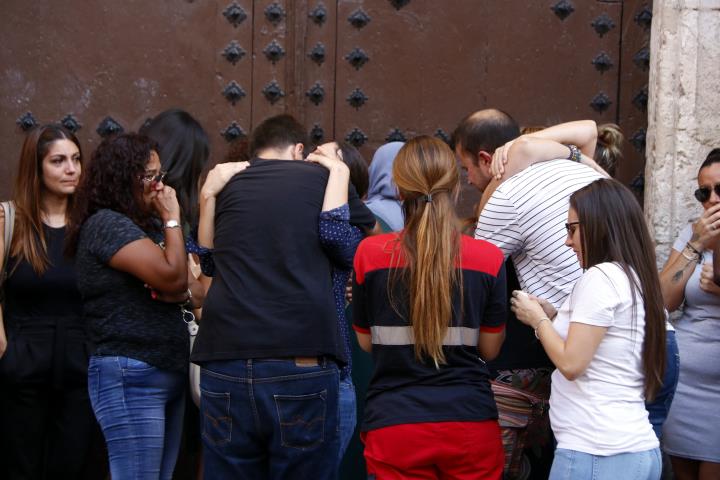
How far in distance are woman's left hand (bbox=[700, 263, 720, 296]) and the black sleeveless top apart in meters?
2.09

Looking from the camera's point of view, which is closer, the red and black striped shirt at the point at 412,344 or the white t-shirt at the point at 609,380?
the white t-shirt at the point at 609,380

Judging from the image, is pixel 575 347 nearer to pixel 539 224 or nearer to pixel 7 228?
pixel 539 224

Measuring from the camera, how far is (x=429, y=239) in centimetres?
283

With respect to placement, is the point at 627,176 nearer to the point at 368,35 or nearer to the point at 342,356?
the point at 368,35

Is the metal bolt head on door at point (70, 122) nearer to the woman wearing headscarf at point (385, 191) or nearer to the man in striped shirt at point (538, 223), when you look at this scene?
the woman wearing headscarf at point (385, 191)

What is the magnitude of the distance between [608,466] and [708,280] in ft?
3.68

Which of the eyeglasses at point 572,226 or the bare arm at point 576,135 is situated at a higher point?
the bare arm at point 576,135

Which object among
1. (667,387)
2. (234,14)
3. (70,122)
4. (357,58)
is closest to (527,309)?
(667,387)

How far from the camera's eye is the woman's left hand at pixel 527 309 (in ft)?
9.26

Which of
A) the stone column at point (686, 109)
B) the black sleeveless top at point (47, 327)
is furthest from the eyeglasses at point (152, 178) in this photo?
the stone column at point (686, 109)

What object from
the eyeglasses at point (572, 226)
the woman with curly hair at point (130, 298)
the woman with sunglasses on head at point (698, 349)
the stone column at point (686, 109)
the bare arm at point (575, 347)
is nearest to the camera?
the bare arm at point (575, 347)

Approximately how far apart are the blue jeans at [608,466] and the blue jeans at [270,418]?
68cm

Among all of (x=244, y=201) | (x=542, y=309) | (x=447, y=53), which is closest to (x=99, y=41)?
(x=447, y=53)

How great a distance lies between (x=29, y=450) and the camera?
3699 mm
